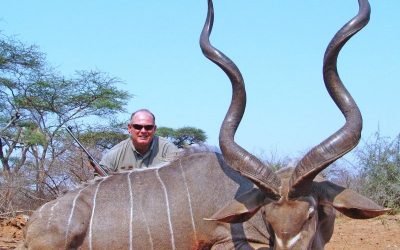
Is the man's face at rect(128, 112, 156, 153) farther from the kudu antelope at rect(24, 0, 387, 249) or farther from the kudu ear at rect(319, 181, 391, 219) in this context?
the kudu ear at rect(319, 181, 391, 219)

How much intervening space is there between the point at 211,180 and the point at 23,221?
563cm

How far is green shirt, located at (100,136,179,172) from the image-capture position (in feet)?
16.7

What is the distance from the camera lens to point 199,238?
4.00 m

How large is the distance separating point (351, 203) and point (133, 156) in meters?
2.17

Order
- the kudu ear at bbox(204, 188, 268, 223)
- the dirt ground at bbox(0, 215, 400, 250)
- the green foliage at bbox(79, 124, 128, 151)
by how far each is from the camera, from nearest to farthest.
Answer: the kudu ear at bbox(204, 188, 268, 223)
the dirt ground at bbox(0, 215, 400, 250)
the green foliage at bbox(79, 124, 128, 151)

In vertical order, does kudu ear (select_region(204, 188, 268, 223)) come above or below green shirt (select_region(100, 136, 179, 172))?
below

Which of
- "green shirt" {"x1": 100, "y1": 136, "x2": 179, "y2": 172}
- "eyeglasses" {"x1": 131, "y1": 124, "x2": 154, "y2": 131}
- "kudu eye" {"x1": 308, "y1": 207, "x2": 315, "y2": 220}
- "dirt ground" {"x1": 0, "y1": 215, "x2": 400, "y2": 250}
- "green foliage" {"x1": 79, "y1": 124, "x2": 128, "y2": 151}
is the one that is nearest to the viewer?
"kudu eye" {"x1": 308, "y1": 207, "x2": 315, "y2": 220}

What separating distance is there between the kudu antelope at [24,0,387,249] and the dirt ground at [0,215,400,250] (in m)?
2.70

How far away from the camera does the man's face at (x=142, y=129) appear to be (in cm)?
497

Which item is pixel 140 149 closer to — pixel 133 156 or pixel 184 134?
pixel 133 156

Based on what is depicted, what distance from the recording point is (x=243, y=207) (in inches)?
137

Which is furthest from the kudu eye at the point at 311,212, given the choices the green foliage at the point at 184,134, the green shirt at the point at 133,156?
the green foliage at the point at 184,134

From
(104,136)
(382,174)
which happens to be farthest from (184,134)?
(382,174)

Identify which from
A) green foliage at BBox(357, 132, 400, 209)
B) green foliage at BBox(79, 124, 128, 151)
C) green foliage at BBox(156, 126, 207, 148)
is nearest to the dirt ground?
green foliage at BBox(357, 132, 400, 209)
